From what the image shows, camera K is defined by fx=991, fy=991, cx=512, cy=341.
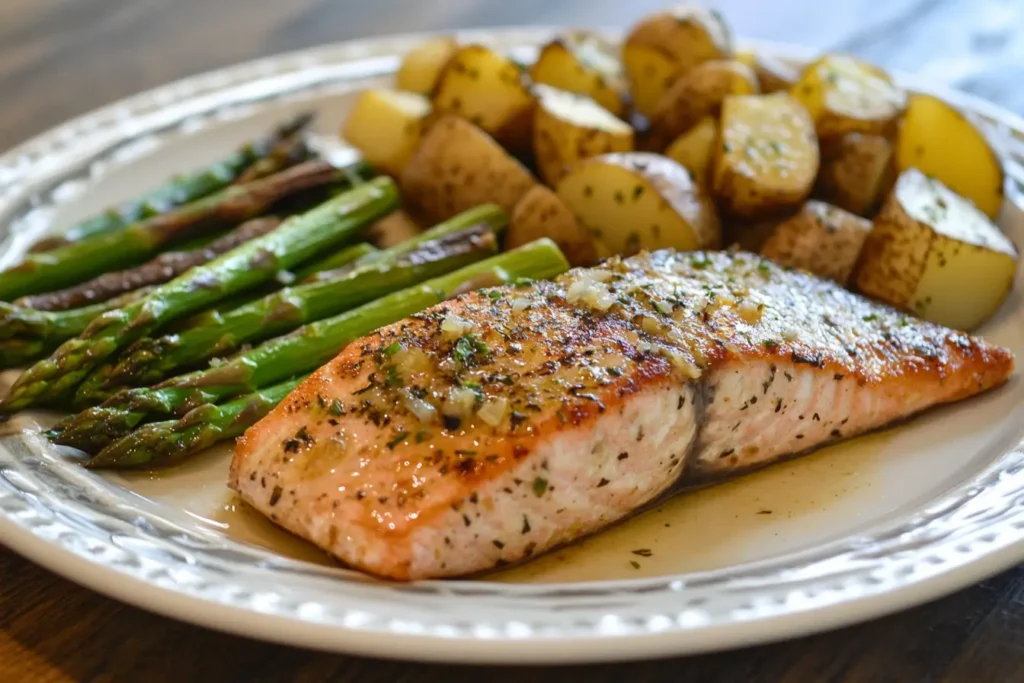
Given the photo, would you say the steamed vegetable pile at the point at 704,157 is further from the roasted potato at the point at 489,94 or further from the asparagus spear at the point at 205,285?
the asparagus spear at the point at 205,285

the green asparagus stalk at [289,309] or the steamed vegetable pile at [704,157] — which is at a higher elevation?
the steamed vegetable pile at [704,157]

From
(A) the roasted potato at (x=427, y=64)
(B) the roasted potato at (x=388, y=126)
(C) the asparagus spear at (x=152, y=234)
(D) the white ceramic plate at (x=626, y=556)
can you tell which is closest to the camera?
(D) the white ceramic plate at (x=626, y=556)

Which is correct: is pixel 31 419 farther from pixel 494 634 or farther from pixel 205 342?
pixel 494 634

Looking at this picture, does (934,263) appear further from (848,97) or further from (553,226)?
(553,226)

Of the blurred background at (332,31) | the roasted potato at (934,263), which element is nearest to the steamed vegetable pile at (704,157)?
the roasted potato at (934,263)

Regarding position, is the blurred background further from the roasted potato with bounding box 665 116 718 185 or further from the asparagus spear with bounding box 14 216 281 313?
the roasted potato with bounding box 665 116 718 185

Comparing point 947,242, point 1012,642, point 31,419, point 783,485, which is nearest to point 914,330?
point 947,242

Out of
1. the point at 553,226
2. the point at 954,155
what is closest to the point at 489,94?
the point at 553,226
